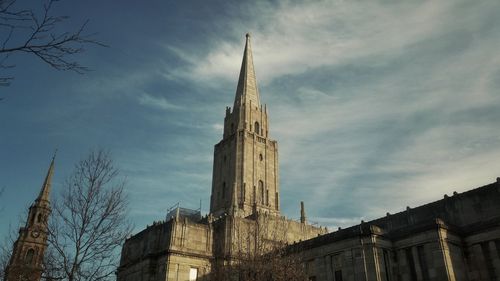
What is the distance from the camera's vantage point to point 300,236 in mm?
48688

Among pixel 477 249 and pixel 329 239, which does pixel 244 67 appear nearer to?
pixel 329 239

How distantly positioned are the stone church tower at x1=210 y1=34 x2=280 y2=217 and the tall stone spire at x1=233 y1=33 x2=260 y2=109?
0.81 feet

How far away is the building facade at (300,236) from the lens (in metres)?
28.4

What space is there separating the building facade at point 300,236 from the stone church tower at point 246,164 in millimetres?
162

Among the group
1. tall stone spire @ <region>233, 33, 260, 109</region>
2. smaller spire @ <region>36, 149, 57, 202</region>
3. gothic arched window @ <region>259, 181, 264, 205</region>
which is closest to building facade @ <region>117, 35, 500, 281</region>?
gothic arched window @ <region>259, 181, 264, 205</region>

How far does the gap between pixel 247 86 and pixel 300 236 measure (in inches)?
1255

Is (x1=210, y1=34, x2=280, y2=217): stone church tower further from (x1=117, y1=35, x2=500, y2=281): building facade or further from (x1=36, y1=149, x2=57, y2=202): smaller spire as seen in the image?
(x1=36, y1=149, x2=57, y2=202): smaller spire

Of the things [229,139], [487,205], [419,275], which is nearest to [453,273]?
[419,275]

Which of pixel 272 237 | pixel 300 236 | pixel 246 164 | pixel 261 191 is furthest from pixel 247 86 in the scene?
pixel 272 237

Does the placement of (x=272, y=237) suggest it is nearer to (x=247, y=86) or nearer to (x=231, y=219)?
(x=231, y=219)

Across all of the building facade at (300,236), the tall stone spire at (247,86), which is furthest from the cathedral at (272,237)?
the tall stone spire at (247,86)

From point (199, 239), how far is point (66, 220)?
79.0 feet

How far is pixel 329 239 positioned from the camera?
32438 millimetres

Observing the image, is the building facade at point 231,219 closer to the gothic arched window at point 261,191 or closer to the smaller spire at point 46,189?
the gothic arched window at point 261,191
